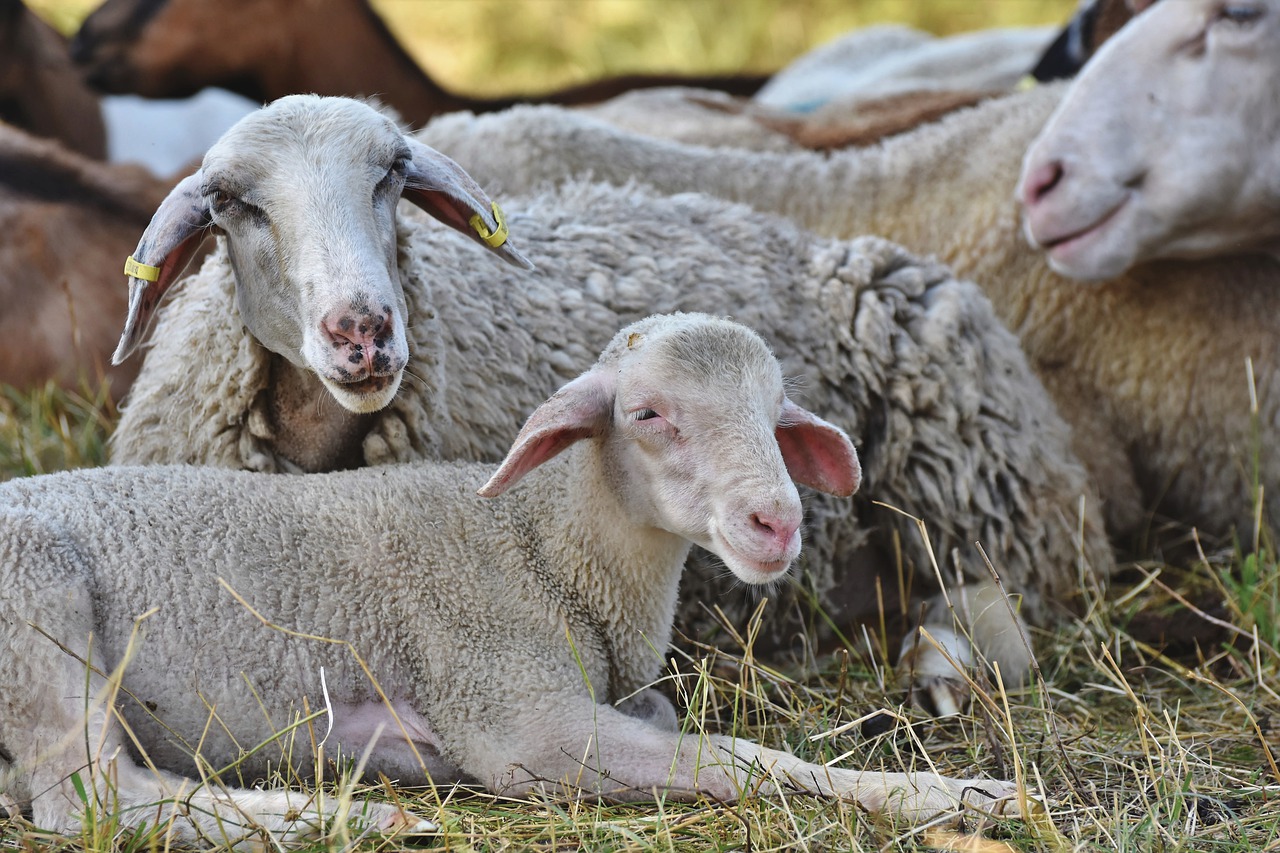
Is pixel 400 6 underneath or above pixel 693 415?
above

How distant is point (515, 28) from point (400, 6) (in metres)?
1.02

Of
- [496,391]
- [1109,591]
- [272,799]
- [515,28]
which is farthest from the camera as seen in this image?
[515,28]

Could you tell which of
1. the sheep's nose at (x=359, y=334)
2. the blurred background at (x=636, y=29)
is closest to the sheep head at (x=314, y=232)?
the sheep's nose at (x=359, y=334)

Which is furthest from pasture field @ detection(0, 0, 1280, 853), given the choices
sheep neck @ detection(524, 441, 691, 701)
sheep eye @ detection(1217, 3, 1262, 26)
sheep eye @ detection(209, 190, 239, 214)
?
sheep eye @ detection(1217, 3, 1262, 26)

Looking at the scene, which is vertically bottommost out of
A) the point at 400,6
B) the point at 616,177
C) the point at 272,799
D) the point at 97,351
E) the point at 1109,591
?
the point at 1109,591

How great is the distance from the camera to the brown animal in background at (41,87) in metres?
6.98

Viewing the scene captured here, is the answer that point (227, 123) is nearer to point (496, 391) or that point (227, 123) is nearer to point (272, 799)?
point (496, 391)

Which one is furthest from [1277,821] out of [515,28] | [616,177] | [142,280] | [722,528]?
[515,28]

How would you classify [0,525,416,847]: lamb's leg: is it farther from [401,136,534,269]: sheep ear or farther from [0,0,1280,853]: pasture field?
[401,136,534,269]: sheep ear

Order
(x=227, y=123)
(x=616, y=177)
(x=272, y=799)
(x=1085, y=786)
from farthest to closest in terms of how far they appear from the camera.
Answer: (x=227, y=123), (x=616, y=177), (x=1085, y=786), (x=272, y=799)

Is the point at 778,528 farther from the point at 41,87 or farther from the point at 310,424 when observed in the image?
the point at 41,87

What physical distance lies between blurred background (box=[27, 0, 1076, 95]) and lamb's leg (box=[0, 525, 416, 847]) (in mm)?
8220

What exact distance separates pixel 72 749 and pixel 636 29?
29.6 feet

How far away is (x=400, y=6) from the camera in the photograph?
36.8 ft
